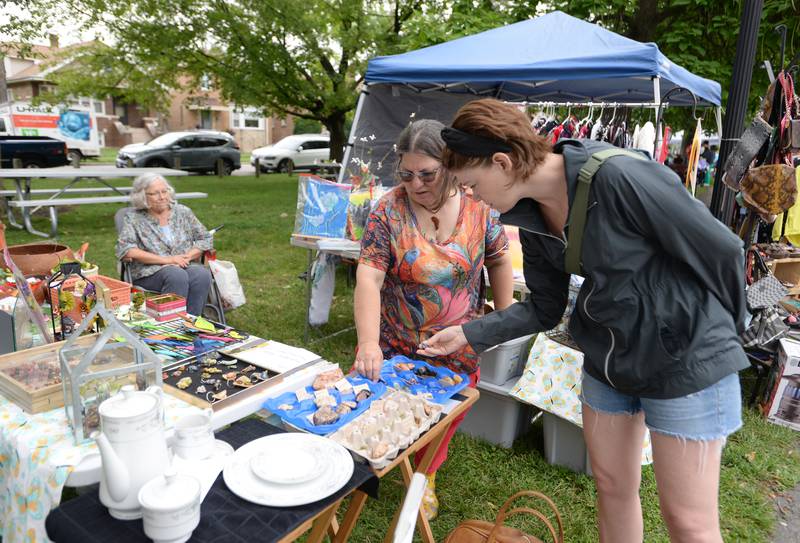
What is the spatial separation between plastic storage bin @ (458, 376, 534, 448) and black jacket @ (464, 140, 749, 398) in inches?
57.2

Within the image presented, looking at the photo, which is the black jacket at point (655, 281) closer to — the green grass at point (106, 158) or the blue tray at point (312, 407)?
the blue tray at point (312, 407)

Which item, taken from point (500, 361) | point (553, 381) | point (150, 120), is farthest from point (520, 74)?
point (150, 120)

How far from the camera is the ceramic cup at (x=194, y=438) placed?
3.78 ft

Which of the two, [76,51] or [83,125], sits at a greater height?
[76,51]

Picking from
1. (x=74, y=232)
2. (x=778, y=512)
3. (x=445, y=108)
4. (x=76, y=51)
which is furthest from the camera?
(x=76, y=51)

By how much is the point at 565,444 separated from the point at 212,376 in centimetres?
190

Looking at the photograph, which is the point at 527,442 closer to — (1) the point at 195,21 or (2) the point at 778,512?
(2) the point at 778,512

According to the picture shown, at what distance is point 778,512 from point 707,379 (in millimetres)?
1908

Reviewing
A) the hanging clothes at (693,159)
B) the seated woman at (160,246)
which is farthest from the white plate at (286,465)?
the hanging clothes at (693,159)

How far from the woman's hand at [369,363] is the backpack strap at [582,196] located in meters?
0.75

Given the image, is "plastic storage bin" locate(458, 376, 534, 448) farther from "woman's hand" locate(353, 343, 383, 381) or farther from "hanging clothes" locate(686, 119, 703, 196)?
"hanging clothes" locate(686, 119, 703, 196)

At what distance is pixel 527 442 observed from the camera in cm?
295

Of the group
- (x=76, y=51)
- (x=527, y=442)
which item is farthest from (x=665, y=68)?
(x=76, y=51)

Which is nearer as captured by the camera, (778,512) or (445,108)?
(778,512)
